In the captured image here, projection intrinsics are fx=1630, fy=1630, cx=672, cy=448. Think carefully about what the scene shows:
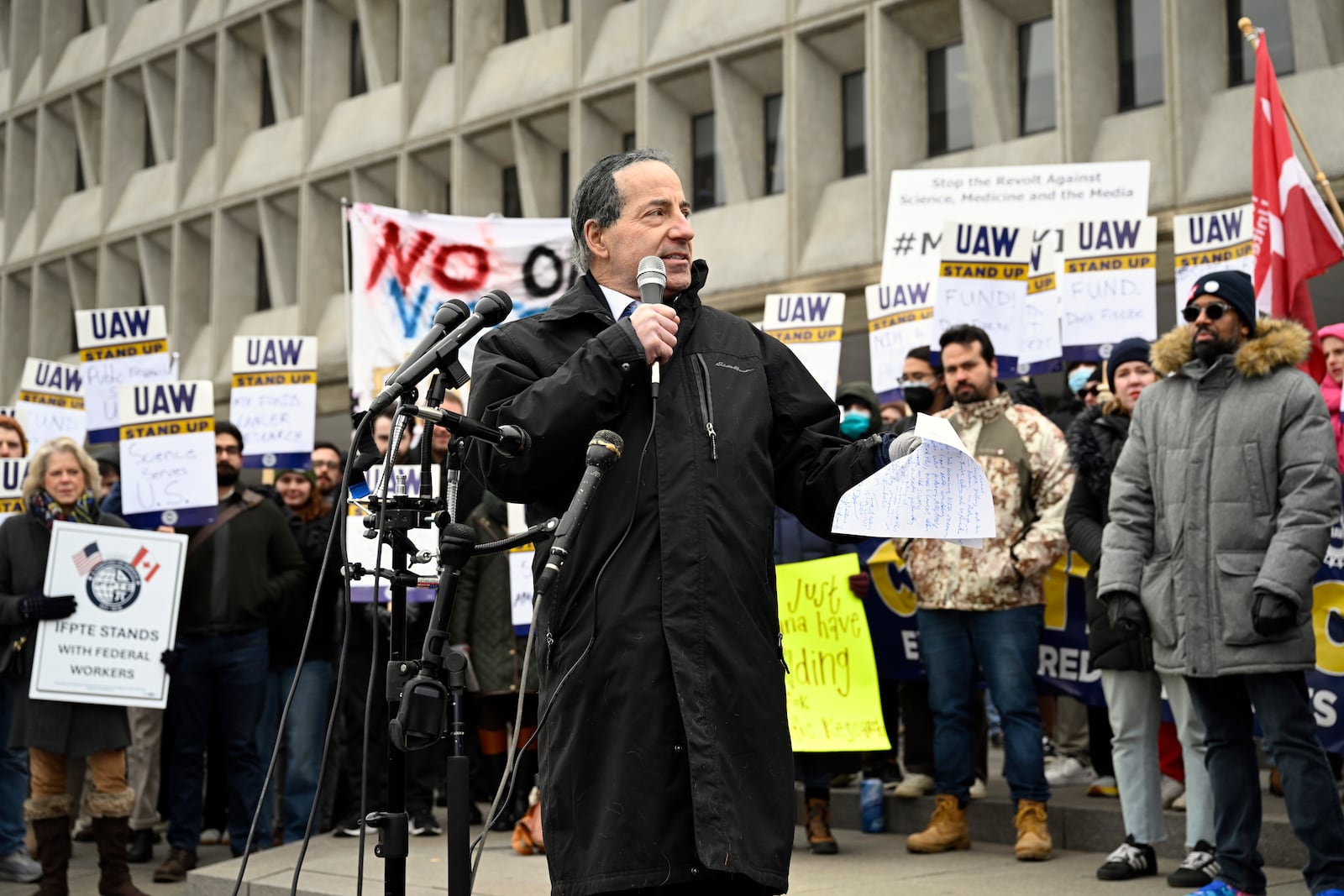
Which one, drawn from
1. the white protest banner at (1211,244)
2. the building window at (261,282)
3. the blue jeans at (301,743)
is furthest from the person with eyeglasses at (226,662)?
the building window at (261,282)

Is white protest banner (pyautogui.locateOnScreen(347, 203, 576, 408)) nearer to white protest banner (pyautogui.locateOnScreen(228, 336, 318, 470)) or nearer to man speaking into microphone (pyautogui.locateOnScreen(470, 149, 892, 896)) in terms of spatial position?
white protest banner (pyautogui.locateOnScreen(228, 336, 318, 470))

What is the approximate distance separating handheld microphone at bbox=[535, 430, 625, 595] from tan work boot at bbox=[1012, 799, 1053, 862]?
14.7ft

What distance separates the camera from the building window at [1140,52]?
17.7 meters

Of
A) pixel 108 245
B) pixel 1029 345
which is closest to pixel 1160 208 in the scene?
pixel 1029 345

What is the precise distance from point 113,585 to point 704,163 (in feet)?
50.6

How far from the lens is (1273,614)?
17.9ft

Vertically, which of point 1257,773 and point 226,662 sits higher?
point 226,662

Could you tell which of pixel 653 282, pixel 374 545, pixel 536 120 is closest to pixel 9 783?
pixel 374 545

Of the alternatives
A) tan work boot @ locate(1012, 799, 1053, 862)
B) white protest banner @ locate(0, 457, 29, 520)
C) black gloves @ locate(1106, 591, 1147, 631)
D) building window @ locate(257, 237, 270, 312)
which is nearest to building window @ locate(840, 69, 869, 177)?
building window @ locate(257, 237, 270, 312)

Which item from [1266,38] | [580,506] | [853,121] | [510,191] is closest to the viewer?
[580,506]

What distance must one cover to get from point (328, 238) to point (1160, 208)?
14.9m

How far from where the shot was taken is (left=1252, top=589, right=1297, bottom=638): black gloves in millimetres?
5461

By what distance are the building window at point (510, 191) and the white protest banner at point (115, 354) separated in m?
13.4

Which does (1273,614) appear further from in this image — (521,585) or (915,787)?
(521,585)
